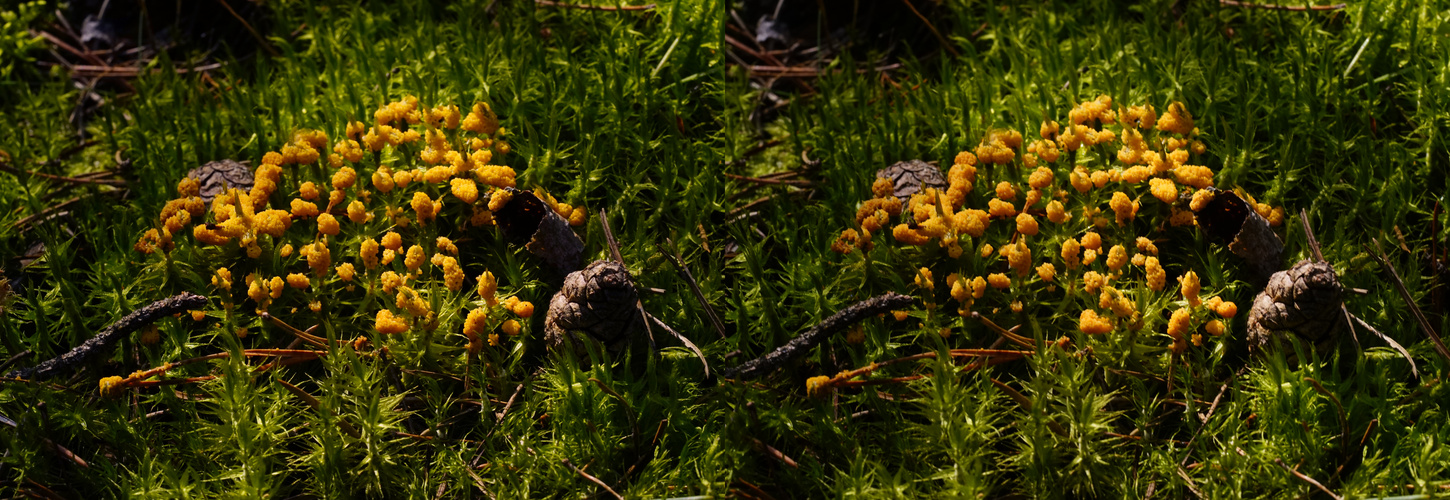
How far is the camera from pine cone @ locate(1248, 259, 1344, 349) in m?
2.35

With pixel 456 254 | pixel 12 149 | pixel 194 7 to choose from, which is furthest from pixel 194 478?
pixel 194 7

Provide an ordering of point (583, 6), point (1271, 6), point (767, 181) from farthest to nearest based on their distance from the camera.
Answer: point (583, 6), point (1271, 6), point (767, 181)

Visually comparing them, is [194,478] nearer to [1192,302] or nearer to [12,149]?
[12,149]

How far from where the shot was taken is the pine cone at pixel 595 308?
2475mm

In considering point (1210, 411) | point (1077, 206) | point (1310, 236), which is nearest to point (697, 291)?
point (1077, 206)

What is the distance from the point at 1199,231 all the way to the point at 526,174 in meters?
1.97

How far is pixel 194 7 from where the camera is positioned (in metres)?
4.17

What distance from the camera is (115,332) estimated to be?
2572 millimetres

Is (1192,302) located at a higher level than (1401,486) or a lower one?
higher

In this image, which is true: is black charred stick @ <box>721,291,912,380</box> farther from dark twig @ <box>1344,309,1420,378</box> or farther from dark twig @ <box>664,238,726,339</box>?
dark twig @ <box>1344,309,1420,378</box>

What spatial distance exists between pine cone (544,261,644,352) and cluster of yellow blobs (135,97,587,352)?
10 centimetres

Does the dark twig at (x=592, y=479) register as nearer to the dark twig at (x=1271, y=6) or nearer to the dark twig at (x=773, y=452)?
the dark twig at (x=773, y=452)

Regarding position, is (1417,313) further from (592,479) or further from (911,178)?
(592,479)

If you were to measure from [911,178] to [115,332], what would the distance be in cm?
225
